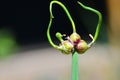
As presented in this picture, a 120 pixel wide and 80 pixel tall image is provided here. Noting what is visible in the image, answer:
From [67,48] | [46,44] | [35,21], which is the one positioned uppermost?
[67,48]

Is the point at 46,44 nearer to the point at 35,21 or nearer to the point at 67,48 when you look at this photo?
the point at 35,21

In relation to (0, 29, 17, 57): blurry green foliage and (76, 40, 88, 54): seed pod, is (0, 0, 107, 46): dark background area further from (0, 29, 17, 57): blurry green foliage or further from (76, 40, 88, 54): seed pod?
(76, 40, 88, 54): seed pod

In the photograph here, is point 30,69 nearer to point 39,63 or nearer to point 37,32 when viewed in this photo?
point 39,63

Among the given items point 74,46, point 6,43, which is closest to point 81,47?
point 74,46

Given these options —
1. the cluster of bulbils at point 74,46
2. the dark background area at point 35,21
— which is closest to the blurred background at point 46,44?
the dark background area at point 35,21

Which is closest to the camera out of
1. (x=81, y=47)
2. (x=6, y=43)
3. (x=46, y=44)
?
(x=81, y=47)

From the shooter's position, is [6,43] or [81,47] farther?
[6,43]

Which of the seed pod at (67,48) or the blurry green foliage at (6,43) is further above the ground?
the seed pod at (67,48)

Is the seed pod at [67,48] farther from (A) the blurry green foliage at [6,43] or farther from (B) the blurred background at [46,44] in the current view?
(A) the blurry green foliage at [6,43]

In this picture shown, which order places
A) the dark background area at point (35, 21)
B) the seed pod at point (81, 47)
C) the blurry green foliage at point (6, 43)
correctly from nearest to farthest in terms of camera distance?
the seed pod at point (81, 47) < the blurry green foliage at point (6, 43) < the dark background area at point (35, 21)
